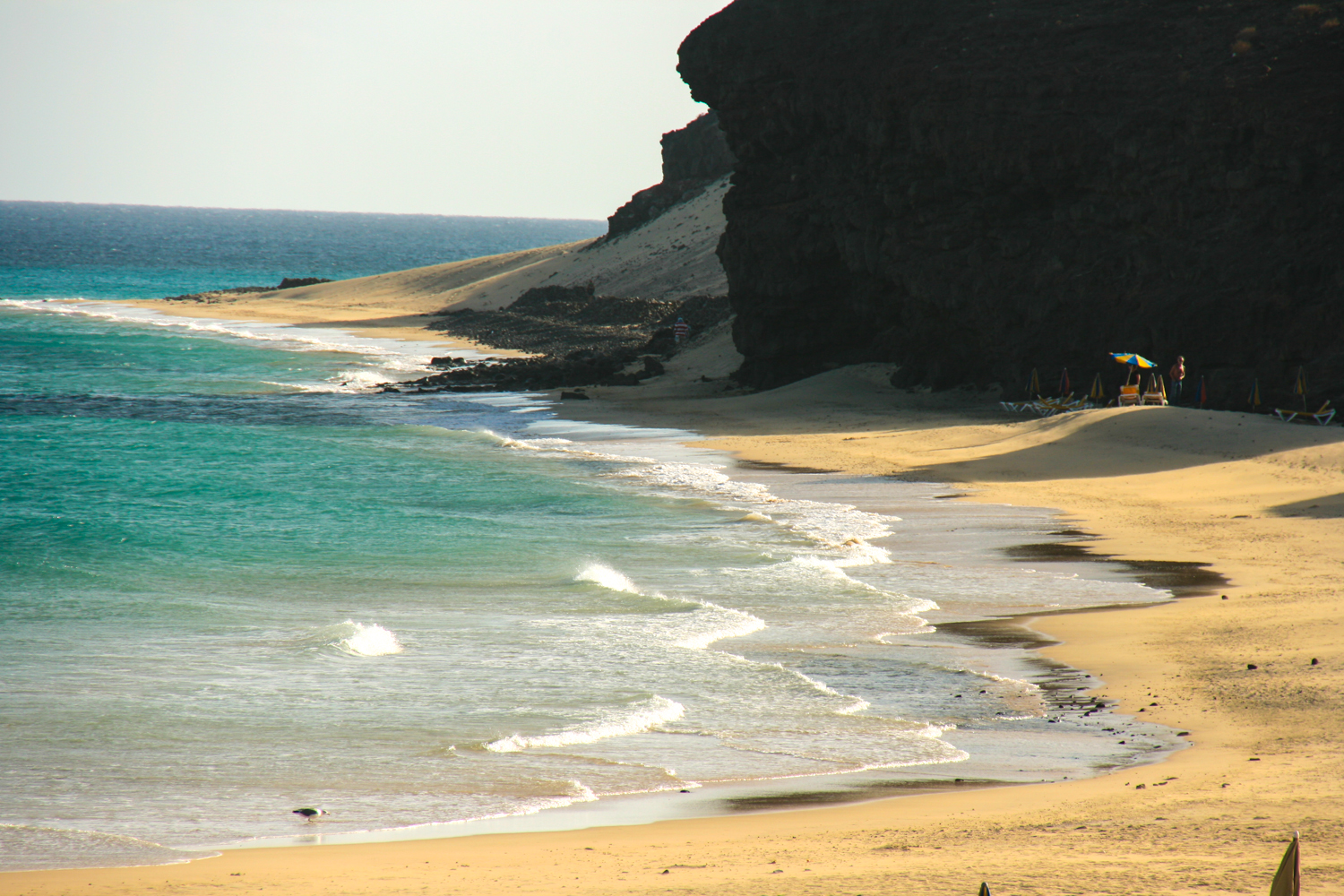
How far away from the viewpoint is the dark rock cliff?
248 feet

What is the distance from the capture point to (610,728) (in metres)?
9.65

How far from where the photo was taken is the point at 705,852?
652 centimetres

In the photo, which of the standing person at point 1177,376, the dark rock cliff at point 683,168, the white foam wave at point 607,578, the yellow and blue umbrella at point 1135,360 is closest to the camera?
the white foam wave at point 607,578

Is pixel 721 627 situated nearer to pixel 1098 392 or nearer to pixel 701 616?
pixel 701 616

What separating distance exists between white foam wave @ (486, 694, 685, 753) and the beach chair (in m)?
18.2

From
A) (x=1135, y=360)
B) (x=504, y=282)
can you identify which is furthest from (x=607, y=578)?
(x=504, y=282)

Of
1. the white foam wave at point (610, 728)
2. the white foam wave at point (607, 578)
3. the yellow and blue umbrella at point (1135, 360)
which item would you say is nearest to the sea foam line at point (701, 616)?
the white foam wave at point (607, 578)

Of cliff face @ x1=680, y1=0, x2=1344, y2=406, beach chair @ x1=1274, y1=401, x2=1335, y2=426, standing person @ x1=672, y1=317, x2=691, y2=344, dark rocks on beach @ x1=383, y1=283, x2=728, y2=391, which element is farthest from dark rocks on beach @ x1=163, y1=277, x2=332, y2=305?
beach chair @ x1=1274, y1=401, x2=1335, y2=426

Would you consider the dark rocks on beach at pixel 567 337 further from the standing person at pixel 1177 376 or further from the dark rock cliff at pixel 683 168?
the standing person at pixel 1177 376

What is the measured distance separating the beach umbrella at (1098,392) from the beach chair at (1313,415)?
4137 millimetres

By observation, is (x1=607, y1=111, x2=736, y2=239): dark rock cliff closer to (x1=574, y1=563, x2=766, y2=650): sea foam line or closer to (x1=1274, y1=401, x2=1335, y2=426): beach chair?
(x1=1274, y1=401, x2=1335, y2=426): beach chair

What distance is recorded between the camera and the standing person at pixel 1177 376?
84.5ft

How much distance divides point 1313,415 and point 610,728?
19.5 metres

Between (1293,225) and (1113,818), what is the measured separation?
913 inches
